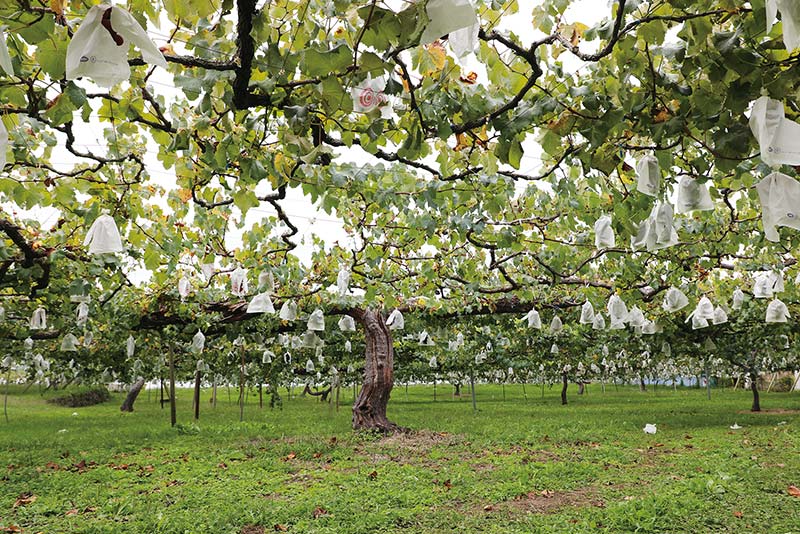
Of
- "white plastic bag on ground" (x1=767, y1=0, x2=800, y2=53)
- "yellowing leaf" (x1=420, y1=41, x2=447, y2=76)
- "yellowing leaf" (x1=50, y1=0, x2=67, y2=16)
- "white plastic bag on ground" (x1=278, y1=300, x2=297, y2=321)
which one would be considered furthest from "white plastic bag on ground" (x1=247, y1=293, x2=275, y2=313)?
"white plastic bag on ground" (x1=767, y1=0, x2=800, y2=53)

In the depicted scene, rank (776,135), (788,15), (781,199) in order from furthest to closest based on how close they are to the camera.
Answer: (781,199)
(776,135)
(788,15)

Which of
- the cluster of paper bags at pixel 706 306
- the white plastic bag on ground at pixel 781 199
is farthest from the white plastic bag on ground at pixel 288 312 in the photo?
the white plastic bag on ground at pixel 781 199

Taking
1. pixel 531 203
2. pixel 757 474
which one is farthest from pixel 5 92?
pixel 757 474

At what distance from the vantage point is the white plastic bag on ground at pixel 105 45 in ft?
5.14

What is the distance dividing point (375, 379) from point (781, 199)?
35.7 ft

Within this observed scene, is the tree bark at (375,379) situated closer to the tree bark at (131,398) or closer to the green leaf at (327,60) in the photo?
the green leaf at (327,60)

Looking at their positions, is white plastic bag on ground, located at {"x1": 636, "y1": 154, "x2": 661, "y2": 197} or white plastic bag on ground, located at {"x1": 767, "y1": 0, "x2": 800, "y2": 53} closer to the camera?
white plastic bag on ground, located at {"x1": 767, "y1": 0, "x2": 800, "y2": 53}

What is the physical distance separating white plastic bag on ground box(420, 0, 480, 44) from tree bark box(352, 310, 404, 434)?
37.2 ft

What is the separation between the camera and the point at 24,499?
7.04 metres

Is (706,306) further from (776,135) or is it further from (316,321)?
(776,135)

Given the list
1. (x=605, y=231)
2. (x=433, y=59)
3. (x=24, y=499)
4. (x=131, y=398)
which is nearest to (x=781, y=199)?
(x=433, y=59)

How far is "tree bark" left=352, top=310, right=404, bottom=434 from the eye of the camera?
12.6 m

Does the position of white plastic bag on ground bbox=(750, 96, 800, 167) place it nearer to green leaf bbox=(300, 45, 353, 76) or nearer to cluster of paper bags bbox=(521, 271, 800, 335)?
green leaf bbox=(300, 45, 353, 76)

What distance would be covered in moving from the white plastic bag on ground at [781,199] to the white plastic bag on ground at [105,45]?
2.50m
